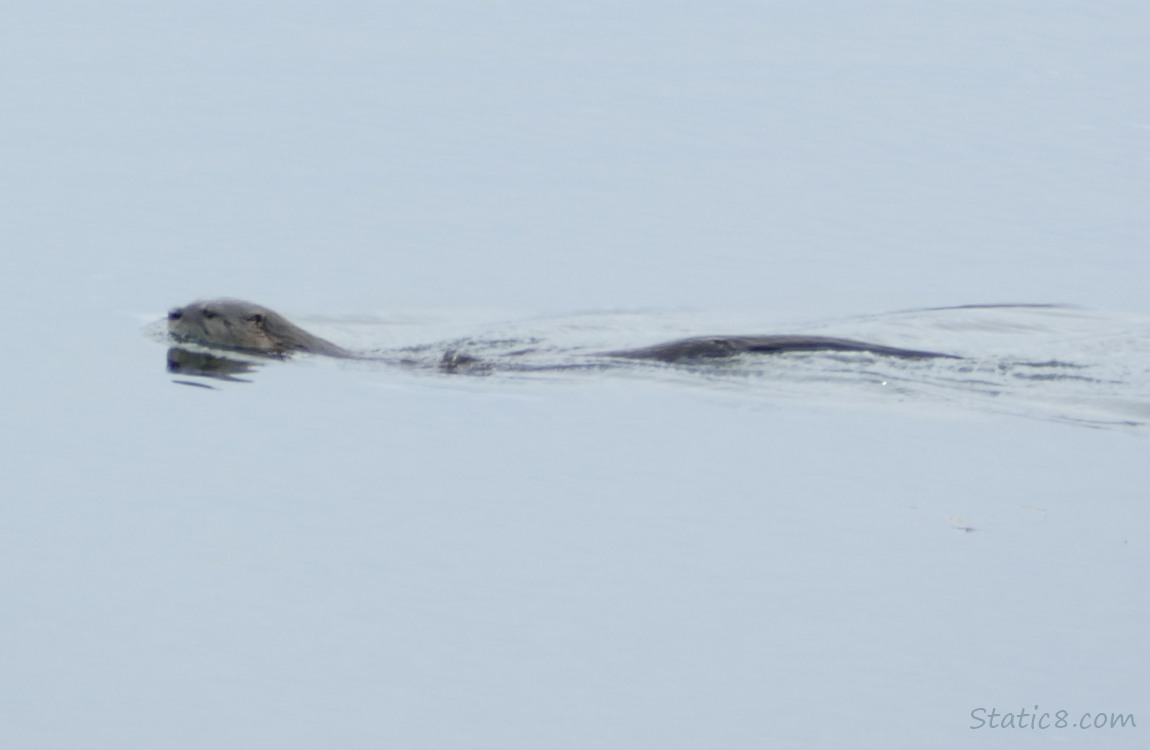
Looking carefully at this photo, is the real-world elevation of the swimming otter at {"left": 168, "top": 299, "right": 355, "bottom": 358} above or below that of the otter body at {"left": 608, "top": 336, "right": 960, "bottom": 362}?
above

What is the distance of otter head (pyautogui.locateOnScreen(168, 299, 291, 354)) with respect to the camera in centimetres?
1238

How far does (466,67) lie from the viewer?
19781mm

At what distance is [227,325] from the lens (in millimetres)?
12484

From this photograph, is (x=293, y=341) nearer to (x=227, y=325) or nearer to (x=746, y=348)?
(x=227, y=325)

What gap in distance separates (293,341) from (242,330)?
0.33m

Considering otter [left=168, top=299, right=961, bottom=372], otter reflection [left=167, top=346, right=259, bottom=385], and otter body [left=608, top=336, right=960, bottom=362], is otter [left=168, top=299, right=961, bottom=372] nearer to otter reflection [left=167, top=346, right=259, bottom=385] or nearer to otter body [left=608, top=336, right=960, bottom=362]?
otter body [left=608, top=336, right=960, bottom=362]

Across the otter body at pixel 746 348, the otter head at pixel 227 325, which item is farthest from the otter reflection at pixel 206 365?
the otter body at pixel 746 348

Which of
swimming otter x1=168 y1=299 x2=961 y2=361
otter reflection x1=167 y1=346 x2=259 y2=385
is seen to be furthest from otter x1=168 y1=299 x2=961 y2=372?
otter reflection x1=167 y1=346 x2=259 y2=385

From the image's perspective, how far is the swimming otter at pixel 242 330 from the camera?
1230cm

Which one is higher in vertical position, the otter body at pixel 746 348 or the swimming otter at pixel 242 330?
the swimming otter at pixel 242 330

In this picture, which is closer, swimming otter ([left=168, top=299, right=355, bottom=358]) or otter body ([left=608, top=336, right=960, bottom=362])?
otter body ([left=608, top=336, right=960, bottom=362])

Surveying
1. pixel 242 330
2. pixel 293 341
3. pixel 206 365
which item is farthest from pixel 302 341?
pixel 206 365

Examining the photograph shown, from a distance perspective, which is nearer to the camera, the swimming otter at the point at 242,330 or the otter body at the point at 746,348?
the otter body at the point at 746,348

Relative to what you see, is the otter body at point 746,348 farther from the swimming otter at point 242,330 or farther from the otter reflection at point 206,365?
the otter reflection at point 206,365
